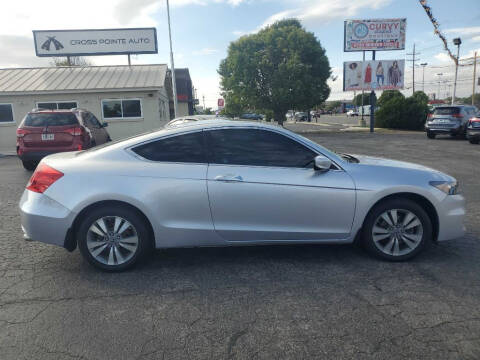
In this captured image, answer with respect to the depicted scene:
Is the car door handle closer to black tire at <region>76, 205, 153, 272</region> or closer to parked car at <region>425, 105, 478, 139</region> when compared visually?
black tire at <region>76, 205, 153, 272</region>

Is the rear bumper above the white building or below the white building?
below

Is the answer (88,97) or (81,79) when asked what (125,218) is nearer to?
(88,97)

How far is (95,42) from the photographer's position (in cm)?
2339

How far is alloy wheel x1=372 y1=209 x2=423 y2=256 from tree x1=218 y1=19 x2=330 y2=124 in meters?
25.4

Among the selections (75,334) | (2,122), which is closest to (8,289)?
(75,334)

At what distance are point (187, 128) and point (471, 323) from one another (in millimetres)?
3029

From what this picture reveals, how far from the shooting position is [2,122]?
1897 centimetres

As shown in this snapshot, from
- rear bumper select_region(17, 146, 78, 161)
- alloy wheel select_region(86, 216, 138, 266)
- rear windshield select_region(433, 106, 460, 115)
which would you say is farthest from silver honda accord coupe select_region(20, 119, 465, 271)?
rear windshield select_region(433, 106, 460, 115)

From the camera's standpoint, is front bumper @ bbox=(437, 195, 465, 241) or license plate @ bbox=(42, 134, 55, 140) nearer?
front bumper @ bbox=(437, 195, 465, 241)

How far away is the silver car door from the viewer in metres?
3.58

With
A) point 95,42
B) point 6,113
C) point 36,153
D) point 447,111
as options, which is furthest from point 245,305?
point 95,42

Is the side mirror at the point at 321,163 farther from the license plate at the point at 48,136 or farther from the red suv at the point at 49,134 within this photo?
the license plate at the point at 48,136

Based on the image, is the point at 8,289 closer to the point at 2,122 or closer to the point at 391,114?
the point at 2,122

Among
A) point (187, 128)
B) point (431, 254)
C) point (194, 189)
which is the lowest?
point (431, 254)
